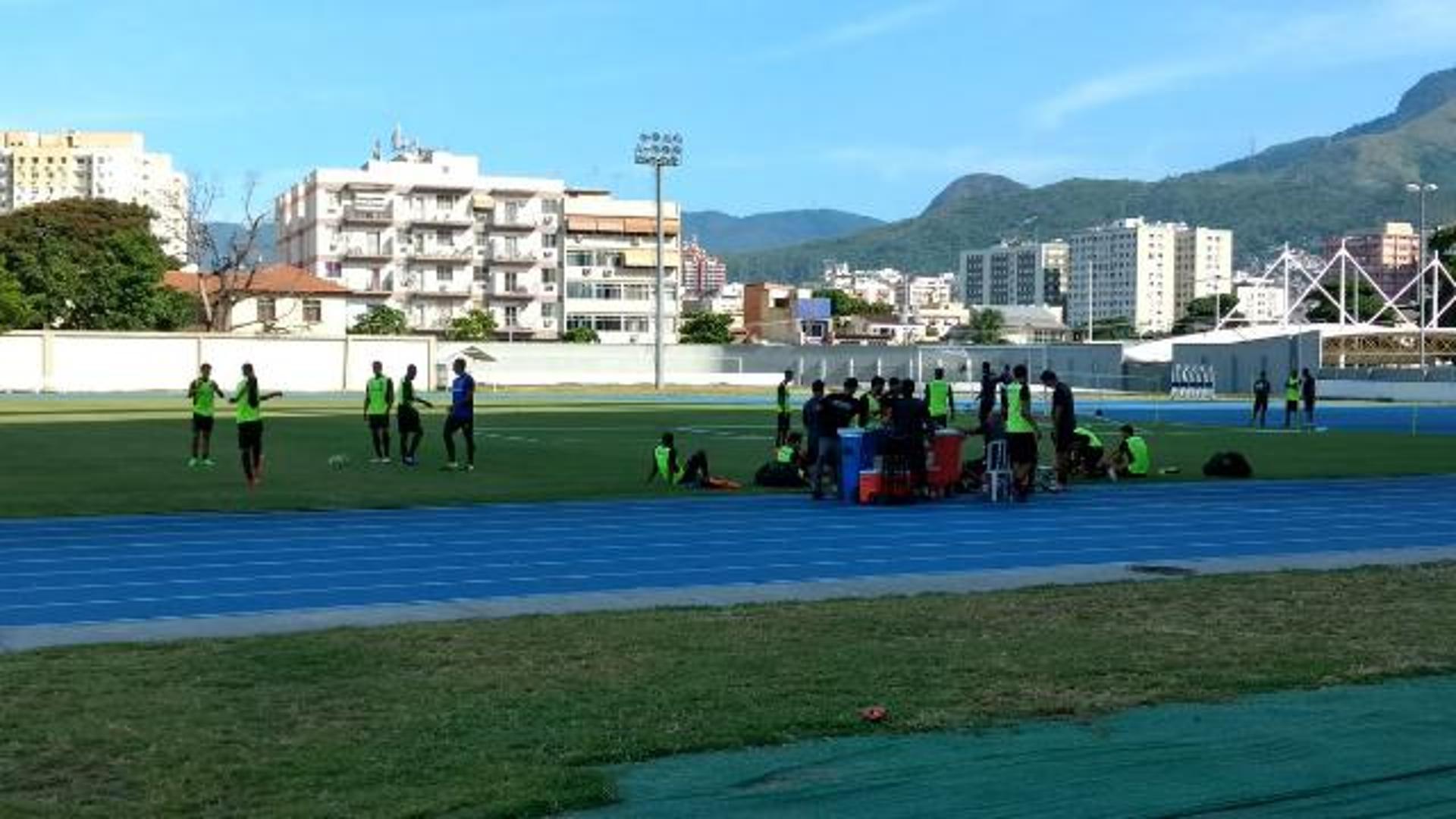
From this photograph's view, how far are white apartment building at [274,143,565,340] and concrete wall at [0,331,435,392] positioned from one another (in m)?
45.8

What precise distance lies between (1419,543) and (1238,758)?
10.8m

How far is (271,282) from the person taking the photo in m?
107

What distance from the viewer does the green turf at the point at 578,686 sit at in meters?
6.38

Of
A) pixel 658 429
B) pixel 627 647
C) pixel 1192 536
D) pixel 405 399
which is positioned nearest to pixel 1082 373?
pixel 658 429

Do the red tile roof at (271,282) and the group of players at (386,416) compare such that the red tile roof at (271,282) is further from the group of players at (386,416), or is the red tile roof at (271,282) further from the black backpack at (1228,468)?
the black backpack at (1228,468)

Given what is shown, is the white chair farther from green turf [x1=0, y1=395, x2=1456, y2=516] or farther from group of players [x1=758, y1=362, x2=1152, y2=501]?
green turf [x1=0, y1=395, x2=1456, y2=516]

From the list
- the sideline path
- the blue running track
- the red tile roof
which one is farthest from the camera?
the red tile roof

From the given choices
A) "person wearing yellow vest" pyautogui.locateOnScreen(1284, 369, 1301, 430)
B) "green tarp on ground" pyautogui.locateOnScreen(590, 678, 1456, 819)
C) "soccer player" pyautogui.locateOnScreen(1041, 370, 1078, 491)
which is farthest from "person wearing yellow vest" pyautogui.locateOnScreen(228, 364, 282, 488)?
"person wearing yellow vest" pyautogui.locateOnScreen(1284, 369, 1301, 430)

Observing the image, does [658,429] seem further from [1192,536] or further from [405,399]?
[1192,536]

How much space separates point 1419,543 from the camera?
16.5 meters

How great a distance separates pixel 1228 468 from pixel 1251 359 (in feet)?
173

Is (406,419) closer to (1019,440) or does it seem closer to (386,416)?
(386,416)

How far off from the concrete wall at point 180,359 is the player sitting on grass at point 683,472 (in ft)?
154

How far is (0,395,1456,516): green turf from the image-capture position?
67.7 ft
